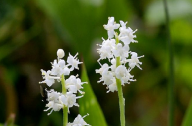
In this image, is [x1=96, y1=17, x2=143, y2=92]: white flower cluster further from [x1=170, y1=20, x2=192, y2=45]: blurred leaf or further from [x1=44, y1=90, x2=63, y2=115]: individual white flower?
[x1=170, y1=20, x2=192, y2=45]: blurred leaf

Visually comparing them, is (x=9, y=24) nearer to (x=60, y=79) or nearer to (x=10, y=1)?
(x=10, y=1)

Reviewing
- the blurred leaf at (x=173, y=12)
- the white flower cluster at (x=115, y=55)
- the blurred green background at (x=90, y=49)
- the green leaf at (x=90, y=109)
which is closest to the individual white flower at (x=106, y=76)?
the white flower cluster at (x=115, y=55)

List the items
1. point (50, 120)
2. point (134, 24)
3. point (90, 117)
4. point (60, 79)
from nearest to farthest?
point (60, 79)
point (90, 117)
point (50, 120)
point (134, 24)

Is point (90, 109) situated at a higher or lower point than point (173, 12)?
lower

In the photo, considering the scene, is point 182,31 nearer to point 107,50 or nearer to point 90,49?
point 90,49

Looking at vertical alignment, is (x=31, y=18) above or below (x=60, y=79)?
above

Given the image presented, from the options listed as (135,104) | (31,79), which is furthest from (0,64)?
(135,104)

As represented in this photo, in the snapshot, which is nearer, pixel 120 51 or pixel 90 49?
pixel 120 51

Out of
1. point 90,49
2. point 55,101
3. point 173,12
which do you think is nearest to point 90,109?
point 55,101
